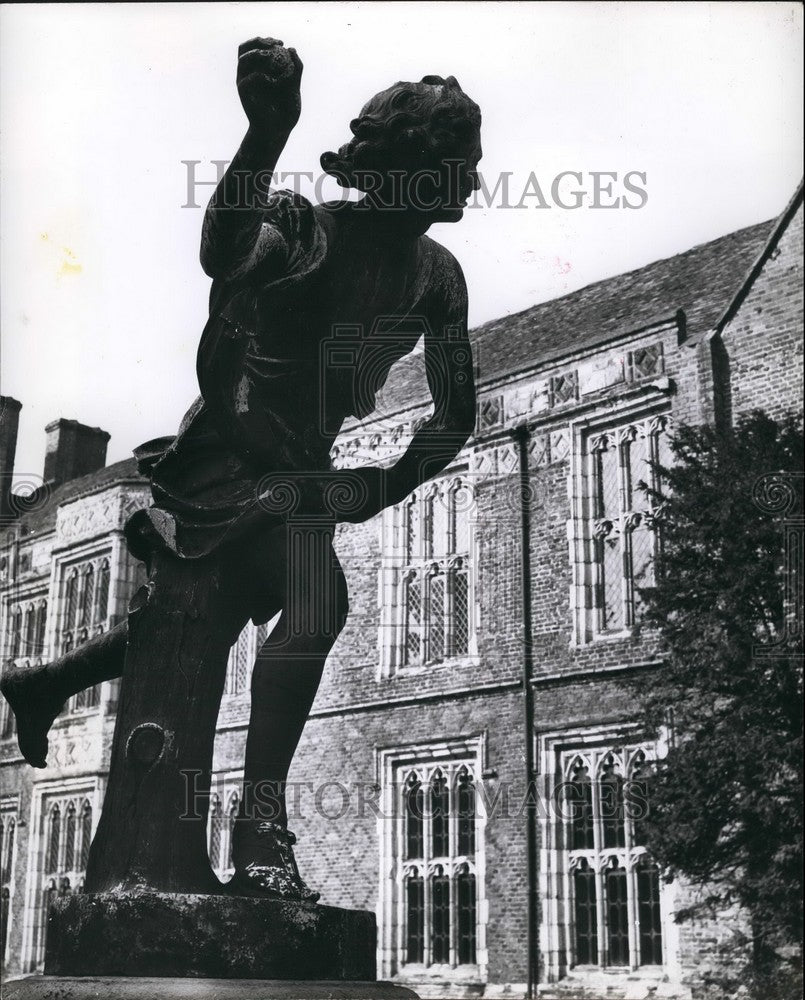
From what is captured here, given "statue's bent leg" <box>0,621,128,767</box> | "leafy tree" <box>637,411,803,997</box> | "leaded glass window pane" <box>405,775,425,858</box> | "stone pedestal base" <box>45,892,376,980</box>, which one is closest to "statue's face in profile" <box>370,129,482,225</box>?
"statue's bent leg" <box>0,621,128,767</box>

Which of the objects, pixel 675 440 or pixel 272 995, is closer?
pixel 272 995

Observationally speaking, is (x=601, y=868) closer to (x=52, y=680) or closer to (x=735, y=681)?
(x=735, y=681)

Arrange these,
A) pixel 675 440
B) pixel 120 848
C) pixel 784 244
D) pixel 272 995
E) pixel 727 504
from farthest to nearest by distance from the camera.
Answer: pixel 784 244, pixel 675 440, pixel 727 504, pixel 120 848, pixel 272 995

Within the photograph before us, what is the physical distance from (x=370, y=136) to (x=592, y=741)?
13629 mm

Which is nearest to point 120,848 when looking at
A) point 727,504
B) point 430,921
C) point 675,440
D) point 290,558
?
point 290,558

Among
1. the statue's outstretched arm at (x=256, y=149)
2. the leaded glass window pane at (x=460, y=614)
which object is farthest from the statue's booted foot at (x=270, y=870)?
the leaded glass window pane at (x=460, y=614)

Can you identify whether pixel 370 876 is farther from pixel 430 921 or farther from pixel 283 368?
pixel 283 368

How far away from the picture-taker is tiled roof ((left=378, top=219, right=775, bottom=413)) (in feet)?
55.7

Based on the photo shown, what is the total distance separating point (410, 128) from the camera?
293cm

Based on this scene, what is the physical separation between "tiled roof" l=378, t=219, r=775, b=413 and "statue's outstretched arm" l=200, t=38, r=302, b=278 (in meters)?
13.7

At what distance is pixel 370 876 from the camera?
1777cm

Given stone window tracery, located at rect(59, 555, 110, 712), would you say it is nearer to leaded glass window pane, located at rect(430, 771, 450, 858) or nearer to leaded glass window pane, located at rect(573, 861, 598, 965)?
leaded glass window pane, located at rect(430, 771, 450, 858)

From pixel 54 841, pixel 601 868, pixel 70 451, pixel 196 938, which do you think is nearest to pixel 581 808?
pixel 601 868

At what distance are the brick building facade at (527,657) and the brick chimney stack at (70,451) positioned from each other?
29.1ft
